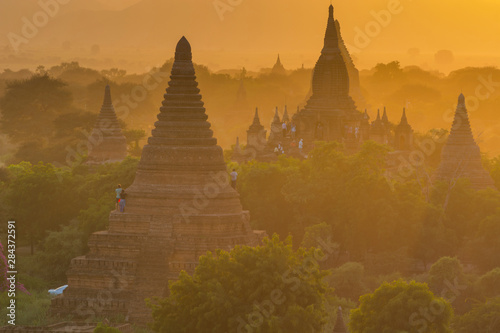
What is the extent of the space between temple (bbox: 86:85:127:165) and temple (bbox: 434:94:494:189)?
18.1 m

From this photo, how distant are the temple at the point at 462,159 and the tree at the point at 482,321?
22.9 meters

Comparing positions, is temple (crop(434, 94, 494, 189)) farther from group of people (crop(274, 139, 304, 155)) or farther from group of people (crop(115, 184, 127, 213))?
group of people (crop(115, 184, 127, 213))

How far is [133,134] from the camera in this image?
95500 millimetres

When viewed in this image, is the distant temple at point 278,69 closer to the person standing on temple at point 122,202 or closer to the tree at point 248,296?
the person standing on temple at point 122,202

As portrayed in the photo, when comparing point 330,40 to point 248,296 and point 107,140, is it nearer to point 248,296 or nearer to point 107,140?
point 107,140

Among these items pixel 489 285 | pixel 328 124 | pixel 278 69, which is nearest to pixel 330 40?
pixel 328 124

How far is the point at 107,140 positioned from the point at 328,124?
40.6 ft

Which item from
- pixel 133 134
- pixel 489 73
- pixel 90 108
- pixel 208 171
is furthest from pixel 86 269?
pixel 489 73

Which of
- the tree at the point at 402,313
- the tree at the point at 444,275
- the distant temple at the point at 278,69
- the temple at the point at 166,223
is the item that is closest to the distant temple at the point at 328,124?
the tree at the point at 444,275

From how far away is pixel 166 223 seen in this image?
48.6 m

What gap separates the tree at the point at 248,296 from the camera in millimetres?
37719

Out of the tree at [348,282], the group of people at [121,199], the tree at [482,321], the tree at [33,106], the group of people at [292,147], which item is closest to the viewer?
the tree at [482,321]

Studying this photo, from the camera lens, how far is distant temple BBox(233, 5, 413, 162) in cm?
7625

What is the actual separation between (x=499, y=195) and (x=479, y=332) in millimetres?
19133
